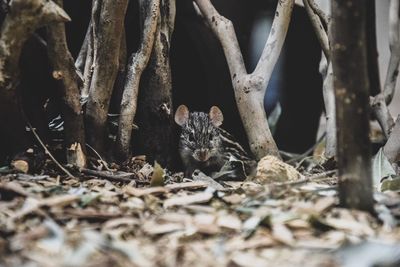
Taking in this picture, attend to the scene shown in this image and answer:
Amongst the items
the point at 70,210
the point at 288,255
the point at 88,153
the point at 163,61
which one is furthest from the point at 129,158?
the point at 288,255

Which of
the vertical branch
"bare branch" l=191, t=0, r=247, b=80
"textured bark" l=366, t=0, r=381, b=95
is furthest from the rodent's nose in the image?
"textured bark" l=366, t=0, r=381, b=95

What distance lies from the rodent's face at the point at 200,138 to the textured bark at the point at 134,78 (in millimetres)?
1003

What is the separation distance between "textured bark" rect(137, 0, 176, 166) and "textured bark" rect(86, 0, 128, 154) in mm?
551

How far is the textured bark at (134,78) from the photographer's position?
4.77 meters

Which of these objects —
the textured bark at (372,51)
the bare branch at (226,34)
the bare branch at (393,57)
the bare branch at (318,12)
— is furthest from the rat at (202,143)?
the textured bark at (372,51)

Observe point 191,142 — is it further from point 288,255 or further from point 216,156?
point 288,255

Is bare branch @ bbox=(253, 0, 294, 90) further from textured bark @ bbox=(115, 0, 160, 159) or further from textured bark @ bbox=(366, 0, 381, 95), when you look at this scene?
textured bark @ bbox=(366, 0, 381, 95)

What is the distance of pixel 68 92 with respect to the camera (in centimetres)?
413

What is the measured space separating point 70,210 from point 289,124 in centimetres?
545

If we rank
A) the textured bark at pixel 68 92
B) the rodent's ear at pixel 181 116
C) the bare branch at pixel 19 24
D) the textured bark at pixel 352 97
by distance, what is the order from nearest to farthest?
the textured bark at pixel 352 97, the bare branch at pixel 19 24, the textured bark at pixel 68 92, the rodent's ear at pixel 181 116

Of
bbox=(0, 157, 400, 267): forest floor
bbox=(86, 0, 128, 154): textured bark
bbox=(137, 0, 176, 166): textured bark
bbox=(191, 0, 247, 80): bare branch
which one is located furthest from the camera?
bbox=(191, 0, 247, 80): bare branch

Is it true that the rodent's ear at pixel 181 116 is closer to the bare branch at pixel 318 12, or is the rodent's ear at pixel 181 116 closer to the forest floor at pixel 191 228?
the bare branch at pixel 318 12

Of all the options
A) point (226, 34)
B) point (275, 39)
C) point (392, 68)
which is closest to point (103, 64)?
point (226, 34)

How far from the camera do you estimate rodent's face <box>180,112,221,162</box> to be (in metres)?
5.67
